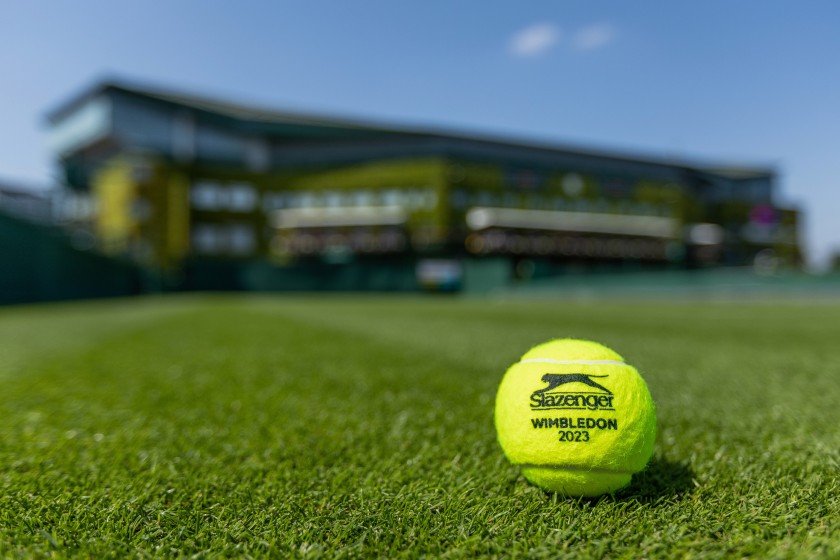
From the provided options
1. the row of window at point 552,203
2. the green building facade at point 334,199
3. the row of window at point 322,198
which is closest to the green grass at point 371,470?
the green building facade at point 334,199

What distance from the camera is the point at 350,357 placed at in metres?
4.69

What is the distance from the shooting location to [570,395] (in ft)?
4.98

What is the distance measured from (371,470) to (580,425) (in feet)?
2.37

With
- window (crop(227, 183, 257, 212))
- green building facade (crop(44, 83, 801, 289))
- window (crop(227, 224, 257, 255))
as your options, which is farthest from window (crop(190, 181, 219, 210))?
window (crop(227, 224, 257, 255))

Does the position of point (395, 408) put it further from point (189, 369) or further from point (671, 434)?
point (189, 369)

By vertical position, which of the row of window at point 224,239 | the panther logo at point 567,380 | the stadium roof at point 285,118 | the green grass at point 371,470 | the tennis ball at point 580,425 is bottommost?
the green grass at point 371,470

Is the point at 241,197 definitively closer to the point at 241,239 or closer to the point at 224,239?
the point at 241,239

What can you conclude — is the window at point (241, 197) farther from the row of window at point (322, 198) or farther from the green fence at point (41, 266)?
the green fence at point (41, 266)

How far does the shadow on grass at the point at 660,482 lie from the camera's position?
1531 mm

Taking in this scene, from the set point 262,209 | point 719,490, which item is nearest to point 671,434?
point 719,490

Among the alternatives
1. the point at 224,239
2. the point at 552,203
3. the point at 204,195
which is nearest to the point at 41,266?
the point at 224,239

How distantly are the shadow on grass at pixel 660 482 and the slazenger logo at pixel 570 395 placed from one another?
0.28m

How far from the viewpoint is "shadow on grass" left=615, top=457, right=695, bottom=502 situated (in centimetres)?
153

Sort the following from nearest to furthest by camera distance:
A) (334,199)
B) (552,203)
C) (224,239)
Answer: (224,239) → (334,199) → (552,203)
